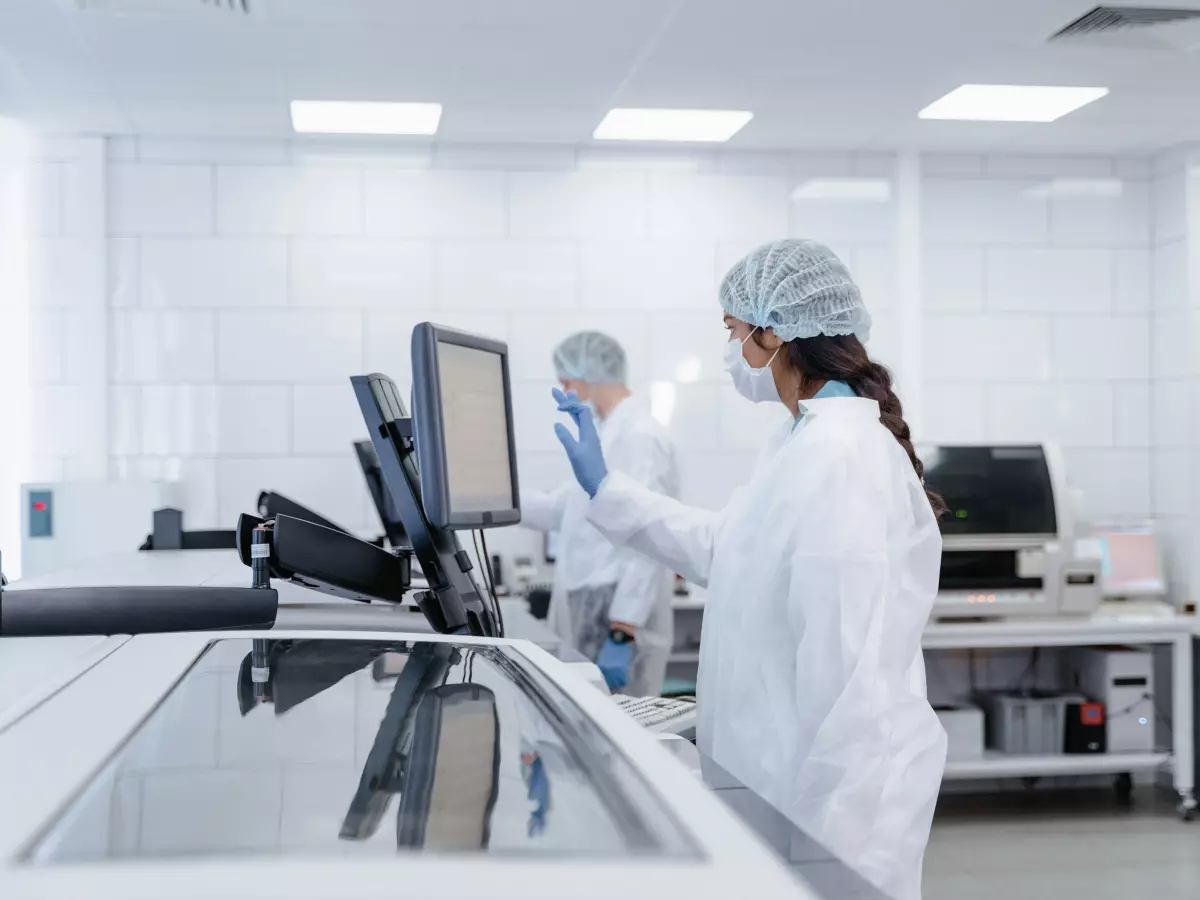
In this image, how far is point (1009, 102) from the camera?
4062 mm

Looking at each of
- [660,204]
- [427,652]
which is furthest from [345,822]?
[660,204]

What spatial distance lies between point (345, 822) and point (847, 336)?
4.74 ft

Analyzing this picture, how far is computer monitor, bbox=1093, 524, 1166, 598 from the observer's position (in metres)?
4.58

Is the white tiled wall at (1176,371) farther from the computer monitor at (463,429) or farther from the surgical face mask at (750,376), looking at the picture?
the computer monitor at (463,429)

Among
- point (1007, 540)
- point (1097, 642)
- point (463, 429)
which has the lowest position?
point (1097, 642)

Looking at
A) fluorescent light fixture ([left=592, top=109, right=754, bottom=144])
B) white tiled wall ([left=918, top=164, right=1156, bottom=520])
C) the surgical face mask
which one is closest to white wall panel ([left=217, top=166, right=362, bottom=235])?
fluorescent light fixture ([left=592, top=109, right=754, bottom=144])

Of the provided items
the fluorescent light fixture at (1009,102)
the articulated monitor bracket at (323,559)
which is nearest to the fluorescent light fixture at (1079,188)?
the fluorescent light fixture at (1009,102)

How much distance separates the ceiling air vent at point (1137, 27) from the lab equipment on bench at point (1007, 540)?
142cm

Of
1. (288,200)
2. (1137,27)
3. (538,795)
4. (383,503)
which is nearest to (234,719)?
(538,795)

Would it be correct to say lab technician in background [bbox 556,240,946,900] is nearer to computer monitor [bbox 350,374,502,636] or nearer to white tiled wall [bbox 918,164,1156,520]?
computer monitor [bbox 350,374,502,636]

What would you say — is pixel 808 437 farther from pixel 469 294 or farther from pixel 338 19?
pixel 469 294

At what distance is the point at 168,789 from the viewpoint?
2.22 ft

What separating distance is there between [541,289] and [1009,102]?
1.77 m

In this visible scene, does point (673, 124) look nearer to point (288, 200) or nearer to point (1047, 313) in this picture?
point (288, 200)
